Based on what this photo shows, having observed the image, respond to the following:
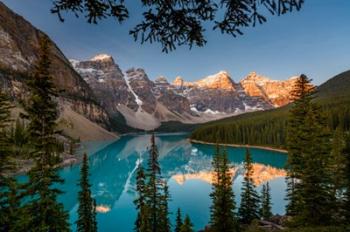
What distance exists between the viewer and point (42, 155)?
15992 mm

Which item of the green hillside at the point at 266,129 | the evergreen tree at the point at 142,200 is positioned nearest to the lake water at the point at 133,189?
the evergreen tree at the point at 142,200

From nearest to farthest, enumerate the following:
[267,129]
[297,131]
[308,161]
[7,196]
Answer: [7,196] → [308,161] → [297,131] → [267,129]

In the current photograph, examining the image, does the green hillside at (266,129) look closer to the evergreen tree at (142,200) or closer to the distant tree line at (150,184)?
the distant tree line at (150,184)

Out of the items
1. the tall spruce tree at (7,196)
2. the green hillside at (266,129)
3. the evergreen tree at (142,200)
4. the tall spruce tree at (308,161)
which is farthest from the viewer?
the green hillside at (266,129)

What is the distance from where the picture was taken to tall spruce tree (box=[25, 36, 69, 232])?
1532 cm

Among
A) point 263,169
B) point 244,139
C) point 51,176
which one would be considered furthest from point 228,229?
point 244,139

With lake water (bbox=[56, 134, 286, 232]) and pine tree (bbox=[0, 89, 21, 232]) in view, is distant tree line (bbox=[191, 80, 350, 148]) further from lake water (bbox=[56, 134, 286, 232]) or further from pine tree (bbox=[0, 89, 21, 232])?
pine tree (bbox=[0, 89, 21, 232])

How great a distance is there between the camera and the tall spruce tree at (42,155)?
15320 mm

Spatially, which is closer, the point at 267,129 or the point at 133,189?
the point at 133,189

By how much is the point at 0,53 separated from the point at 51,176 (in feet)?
723

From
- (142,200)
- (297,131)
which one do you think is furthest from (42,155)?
(297,131)

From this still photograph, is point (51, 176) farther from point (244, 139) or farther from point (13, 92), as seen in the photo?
point (13, 92)

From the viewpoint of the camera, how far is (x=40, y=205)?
50.1ft

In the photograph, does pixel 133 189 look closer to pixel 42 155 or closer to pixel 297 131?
pixel 297 131
